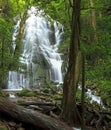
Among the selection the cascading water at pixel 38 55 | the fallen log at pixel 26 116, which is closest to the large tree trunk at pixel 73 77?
the fallen log at pixel 26 116

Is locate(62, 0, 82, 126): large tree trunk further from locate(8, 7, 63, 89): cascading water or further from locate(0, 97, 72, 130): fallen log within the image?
locate(8, 7, 63, 89): cascading water

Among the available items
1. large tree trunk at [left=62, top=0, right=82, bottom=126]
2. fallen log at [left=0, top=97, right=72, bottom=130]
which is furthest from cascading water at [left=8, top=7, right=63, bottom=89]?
fallen log at [left=0, top=97, right=72, bottom=130]

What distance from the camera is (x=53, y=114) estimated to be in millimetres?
8461

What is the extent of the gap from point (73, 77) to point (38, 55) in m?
16.5

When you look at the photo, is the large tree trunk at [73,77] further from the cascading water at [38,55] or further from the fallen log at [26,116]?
the cascading water at [38,55]

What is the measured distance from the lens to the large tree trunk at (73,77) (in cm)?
824

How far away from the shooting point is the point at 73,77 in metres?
8.34

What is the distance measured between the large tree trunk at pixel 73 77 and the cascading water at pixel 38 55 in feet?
35.6

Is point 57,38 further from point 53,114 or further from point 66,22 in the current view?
point 53,114

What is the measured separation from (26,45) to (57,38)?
12.4 ft

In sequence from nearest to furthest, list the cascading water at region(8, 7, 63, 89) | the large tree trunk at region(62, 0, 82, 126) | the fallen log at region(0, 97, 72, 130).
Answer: the fallen log at region(0, 97, 72, 130) → the large tree trunk at region(62, 0, 82, 126) → the cascading water at region(8, 7, 63, 89)

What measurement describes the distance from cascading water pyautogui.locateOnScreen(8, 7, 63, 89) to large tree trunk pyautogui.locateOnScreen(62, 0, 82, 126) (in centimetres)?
1086

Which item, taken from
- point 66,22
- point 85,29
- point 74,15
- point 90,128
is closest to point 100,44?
point 85,29

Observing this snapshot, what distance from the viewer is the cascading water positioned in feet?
70.5
